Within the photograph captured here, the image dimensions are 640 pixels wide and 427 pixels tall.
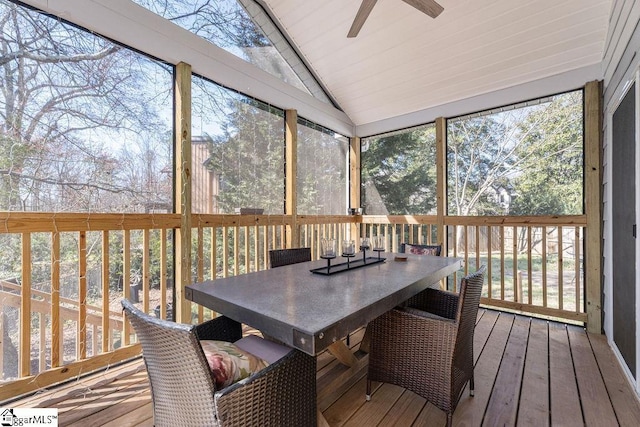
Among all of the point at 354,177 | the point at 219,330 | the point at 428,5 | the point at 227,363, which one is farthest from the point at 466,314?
the point at 354,177

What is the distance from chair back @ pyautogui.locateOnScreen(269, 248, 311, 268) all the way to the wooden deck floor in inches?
31.6

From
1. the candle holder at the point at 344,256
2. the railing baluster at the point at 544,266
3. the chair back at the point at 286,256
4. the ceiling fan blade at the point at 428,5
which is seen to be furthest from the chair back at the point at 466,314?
the railing baluster at the point at 544,266

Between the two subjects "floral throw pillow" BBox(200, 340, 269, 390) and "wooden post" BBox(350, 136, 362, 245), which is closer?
"floral throw pillow" BBox(200, 340, 269, 390)

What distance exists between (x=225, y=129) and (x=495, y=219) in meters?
3.19

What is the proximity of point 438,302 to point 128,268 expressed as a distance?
2.33 meters

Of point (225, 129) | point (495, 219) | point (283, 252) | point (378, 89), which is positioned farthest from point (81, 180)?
point (495, 219)

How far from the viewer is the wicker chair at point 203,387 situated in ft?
2.91

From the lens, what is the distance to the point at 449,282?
3.91m

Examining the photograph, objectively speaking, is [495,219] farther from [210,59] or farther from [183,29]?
[183,29]

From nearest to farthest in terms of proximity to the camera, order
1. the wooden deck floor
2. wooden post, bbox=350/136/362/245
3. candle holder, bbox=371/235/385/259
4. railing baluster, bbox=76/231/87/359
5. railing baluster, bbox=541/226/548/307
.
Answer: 1. the wooden deck floor
2. railing baluster, bbox=76/231/87/359
3. candle holder, bbox=371/235/385/259
4. railing baluster, bbox=541/226/548/307
5. wooden post, bbox=350/136/362/245

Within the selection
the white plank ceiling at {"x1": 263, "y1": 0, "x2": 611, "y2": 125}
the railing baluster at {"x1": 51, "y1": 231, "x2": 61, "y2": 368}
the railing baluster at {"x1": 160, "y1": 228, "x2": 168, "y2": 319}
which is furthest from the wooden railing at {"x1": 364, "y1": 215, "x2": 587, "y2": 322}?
the railing baluster at {"x1": 51, "y1": 231, "x2": 61, "y2": 368}

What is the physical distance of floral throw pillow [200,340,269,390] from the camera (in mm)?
1053

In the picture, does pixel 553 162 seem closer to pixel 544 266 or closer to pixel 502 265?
pixel 544 266

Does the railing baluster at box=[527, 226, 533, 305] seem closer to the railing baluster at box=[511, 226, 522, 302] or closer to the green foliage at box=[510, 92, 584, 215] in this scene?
the railing baluster at box=[511, 226, 522, 302]
